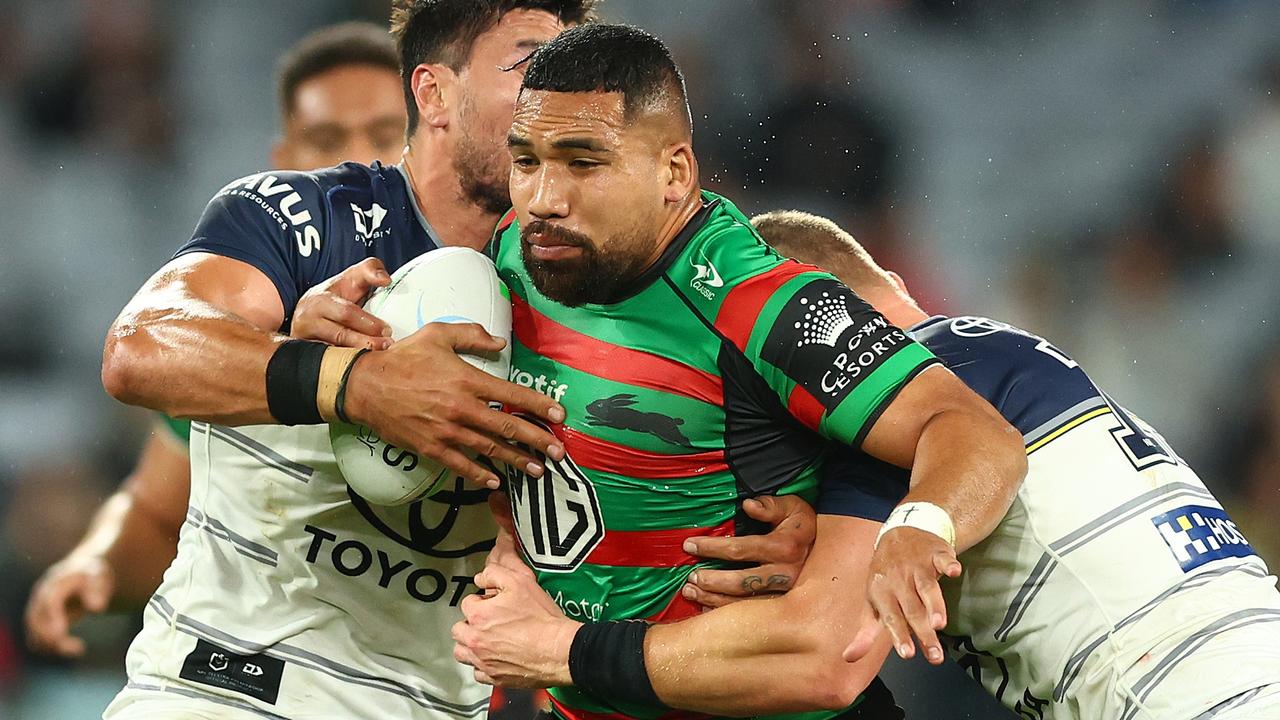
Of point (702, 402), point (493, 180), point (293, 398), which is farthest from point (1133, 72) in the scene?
point (293, 398)

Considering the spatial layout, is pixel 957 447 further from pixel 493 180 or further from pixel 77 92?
pixel 77 92

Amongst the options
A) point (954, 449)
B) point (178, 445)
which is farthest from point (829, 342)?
point (178, 445)

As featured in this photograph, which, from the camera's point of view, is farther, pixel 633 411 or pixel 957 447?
pixel 633 411

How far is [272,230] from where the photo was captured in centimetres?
281

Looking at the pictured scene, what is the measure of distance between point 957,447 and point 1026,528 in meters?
0.52

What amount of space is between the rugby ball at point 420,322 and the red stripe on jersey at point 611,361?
0.05 metres

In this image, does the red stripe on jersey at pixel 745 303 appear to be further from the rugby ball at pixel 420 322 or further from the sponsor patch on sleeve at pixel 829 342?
the rugby ball at pixel 420 322

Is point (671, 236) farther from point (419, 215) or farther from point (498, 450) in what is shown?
point (419, 215)

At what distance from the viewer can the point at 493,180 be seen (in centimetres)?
312

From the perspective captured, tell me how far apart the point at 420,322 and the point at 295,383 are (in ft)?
0.82

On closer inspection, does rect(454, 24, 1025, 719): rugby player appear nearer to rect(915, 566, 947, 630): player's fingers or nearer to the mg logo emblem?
the mg logo emblem

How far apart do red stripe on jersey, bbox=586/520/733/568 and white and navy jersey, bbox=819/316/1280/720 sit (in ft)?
0.77

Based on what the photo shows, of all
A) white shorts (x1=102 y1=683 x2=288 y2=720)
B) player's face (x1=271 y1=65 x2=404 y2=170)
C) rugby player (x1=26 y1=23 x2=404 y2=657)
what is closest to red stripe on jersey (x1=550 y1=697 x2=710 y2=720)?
white shorts (x1=102 y1=683 x2=288 y2=720)

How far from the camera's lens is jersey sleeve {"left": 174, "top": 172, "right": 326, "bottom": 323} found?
274 cm
